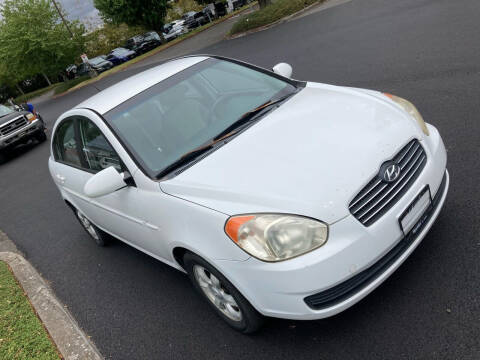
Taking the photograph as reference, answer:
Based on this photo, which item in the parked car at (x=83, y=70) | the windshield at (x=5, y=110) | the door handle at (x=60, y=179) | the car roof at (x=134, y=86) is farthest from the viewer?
the parked car at (x=83, y=70)

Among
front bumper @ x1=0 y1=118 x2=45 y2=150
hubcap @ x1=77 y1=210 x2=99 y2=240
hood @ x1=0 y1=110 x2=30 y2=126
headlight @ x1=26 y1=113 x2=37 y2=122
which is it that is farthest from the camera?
headlight @ x1=26 y1=113 x2=37 y2=122

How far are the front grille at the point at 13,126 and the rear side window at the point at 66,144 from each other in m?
9.17

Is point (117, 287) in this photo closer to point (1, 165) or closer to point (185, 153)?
point (185, 153)

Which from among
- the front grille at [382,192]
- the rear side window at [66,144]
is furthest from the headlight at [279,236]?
the rear side window at [66,144]

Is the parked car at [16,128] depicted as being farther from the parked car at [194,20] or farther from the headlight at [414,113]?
the parked car at [194,20]

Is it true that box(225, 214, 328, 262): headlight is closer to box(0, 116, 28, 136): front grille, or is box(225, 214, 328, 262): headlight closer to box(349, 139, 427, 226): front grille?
box(349, 139, 427, 226): front grille

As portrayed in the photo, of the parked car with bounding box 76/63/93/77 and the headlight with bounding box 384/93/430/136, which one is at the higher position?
the headlight with bounding box 384/93/430/136

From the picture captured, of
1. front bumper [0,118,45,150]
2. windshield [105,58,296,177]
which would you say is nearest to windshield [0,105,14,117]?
front bumper [0,118,45,150]

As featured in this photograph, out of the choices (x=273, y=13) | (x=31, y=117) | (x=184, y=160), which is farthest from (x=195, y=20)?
(x=184, y=160)

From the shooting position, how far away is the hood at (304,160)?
2496 millimetres

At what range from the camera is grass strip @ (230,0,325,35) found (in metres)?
18.1

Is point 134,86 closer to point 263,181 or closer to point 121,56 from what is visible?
point 263,181

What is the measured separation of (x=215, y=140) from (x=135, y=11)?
28889mm

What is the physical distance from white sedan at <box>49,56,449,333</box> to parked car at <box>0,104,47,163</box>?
1010 centimetres
